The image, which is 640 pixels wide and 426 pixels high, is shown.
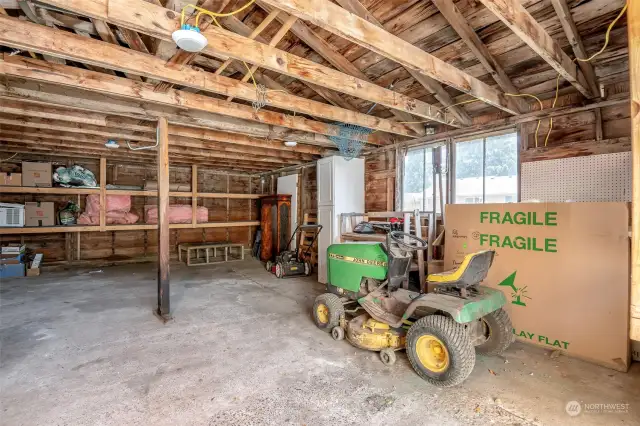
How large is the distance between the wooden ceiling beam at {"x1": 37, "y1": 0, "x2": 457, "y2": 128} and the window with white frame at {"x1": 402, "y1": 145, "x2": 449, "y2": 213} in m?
1.09

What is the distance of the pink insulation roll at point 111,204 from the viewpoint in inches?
232

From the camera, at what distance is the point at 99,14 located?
4.97 feet

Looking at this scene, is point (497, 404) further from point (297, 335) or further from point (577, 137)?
point (577, 137)

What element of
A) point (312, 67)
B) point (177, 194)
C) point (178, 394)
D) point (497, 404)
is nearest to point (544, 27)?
point (312, 67)

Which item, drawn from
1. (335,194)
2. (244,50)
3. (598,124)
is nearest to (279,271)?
(335,194)

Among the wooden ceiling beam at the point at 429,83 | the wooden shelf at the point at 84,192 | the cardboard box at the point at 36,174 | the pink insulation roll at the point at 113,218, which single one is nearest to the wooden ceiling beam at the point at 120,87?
the wooden ceiling beam at the point at 429,83

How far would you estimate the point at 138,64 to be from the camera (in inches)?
83.0

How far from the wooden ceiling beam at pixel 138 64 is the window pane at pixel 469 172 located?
1476 mm

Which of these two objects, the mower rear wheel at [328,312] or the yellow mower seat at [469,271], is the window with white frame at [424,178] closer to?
the yellow mower seat at [469,271]

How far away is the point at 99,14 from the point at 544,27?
2.71 m

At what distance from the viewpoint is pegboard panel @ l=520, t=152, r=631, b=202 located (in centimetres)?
250

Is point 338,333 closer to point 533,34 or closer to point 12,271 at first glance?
point 533,34

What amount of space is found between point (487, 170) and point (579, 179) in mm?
856

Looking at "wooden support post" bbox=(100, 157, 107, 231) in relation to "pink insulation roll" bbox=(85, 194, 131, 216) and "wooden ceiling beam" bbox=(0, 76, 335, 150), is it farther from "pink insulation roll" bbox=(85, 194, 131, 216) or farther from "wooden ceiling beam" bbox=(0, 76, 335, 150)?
"wooden ceiling beam" bbox=(0, 76, 335, 150)
